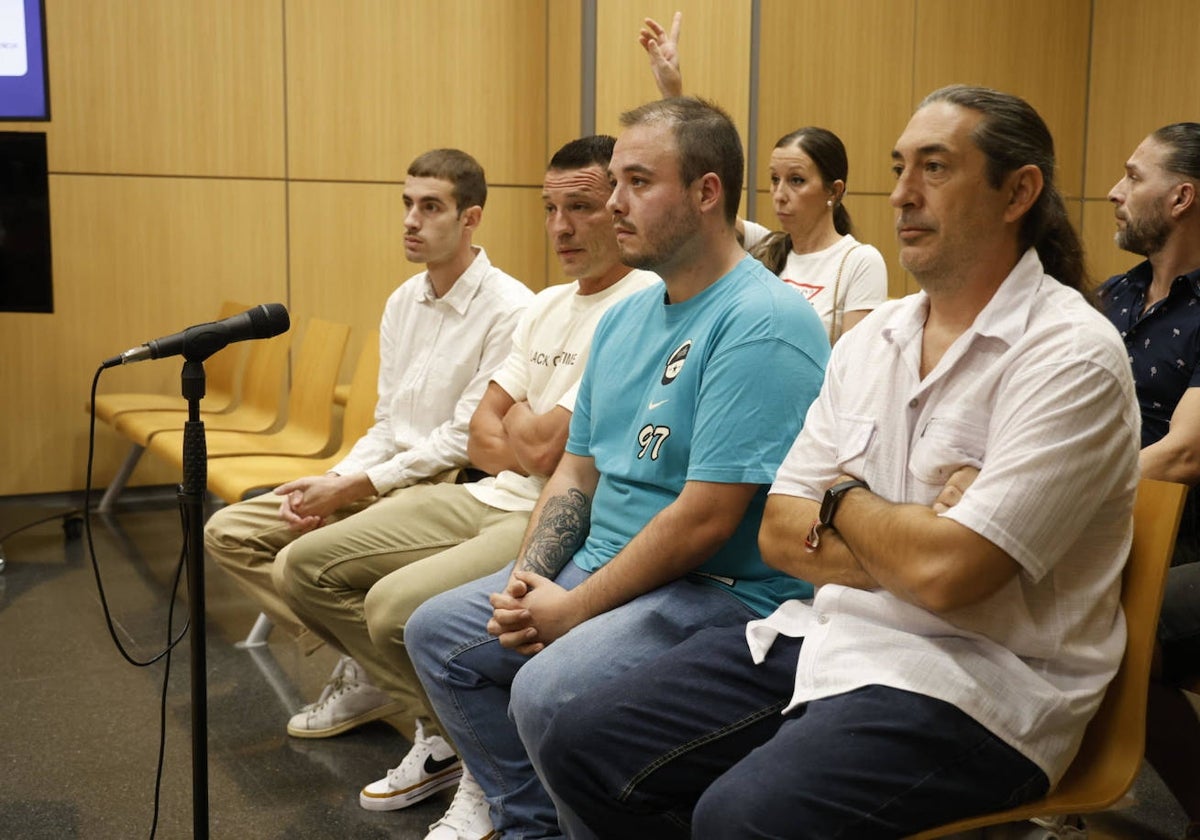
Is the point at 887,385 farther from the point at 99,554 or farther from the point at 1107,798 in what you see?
the point at 99,554

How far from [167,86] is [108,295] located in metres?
1.03

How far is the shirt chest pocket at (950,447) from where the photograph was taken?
5.44 ft

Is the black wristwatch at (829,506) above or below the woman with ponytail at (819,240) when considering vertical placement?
below

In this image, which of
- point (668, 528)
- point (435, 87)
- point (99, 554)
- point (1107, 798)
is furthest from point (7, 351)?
point (1107, 798)

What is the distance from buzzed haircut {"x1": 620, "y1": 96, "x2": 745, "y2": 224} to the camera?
2.26 meters

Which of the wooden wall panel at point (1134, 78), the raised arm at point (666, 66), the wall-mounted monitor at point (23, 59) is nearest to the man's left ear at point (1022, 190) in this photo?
the raised arm at point (666, 66)

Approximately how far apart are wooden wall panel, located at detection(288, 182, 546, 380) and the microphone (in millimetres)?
4214

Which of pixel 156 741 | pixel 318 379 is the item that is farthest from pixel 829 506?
pixel 318 379

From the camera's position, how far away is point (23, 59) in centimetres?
481

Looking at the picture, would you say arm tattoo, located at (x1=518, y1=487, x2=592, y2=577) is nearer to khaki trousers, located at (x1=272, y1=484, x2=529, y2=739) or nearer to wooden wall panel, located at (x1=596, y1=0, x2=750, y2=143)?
khaki trousers, located at (x1=272, y1=484, x2=529, y2=739)

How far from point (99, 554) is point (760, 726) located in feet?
12.6

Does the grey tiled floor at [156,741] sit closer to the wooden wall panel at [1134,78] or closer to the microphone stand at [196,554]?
the microphone stand at [196,554]

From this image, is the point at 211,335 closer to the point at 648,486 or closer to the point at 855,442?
the point at 648,486

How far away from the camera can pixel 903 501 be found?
5.67ft
